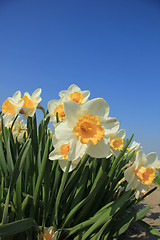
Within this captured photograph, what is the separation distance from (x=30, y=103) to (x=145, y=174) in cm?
107

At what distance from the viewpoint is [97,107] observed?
46.5 inches

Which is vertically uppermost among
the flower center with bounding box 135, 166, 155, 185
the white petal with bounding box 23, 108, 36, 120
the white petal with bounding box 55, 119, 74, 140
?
the white petal with bounding box 23, 108, 36, 120

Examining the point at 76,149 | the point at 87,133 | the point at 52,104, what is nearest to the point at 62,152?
the point at 76,149

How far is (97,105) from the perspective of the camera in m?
1.17

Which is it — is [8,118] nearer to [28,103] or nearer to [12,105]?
[12,105]

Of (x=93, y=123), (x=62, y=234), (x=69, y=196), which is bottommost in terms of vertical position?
(x=62, y=234)

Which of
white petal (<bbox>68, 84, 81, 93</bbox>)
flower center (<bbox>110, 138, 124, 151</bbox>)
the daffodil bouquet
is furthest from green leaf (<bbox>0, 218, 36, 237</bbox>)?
white petal (<bbox>68, 84, 81, 93</bbox>)

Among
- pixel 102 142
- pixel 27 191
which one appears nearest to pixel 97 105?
pixel 102 142

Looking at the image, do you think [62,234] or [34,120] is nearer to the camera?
[62,234]

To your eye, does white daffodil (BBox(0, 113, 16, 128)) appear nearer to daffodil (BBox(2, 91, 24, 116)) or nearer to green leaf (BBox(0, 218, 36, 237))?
daffodil (BBox(2, 91, 24, 116))

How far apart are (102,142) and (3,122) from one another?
1.02 m

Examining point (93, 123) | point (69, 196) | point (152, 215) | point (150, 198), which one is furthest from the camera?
point (150, 198)

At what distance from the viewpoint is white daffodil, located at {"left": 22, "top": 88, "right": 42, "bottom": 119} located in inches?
60.0

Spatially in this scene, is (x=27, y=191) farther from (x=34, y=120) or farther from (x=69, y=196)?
(x=34, y=120)
